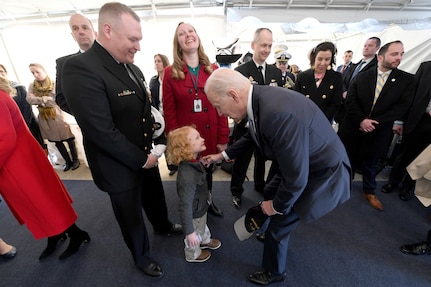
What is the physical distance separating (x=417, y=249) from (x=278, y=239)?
136 cm

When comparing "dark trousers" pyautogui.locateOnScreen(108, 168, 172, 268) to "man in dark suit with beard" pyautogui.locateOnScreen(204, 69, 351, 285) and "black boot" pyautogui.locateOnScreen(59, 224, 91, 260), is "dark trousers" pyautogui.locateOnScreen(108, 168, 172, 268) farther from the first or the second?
"man in dark suit with beard" pyautogui.locateOnScreen(204, 69, 351, 285)

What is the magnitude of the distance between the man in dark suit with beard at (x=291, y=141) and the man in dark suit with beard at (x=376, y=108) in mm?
1456

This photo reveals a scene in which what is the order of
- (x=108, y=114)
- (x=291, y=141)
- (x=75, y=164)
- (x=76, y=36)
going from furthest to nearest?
(x=75, y=164)
(x=76, y=36)
(x=108, y=114)
(x=291, y=141)

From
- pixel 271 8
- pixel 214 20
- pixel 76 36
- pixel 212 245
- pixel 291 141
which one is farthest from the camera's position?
pixel 214 20

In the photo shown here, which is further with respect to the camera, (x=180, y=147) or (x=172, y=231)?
(x=172, y=231)

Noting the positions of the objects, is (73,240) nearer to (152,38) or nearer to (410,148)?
(410,148)

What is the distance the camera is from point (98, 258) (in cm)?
172

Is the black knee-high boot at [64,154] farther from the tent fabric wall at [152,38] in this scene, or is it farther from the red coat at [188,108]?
the red coat at [188,108]

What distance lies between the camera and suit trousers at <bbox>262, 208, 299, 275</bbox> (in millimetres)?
1197

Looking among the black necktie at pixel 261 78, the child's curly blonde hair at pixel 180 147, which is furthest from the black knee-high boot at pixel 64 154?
the black necktie at pixel 261 78

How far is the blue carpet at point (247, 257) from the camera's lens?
4.97 feet

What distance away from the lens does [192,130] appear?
1290mm

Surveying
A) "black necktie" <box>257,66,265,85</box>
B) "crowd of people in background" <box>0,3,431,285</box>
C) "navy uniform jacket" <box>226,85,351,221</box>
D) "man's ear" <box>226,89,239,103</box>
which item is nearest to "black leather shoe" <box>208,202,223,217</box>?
"crowd of people in background" <box>0,3,431,285</box>

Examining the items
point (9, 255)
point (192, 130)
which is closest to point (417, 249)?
point (192, 130)
